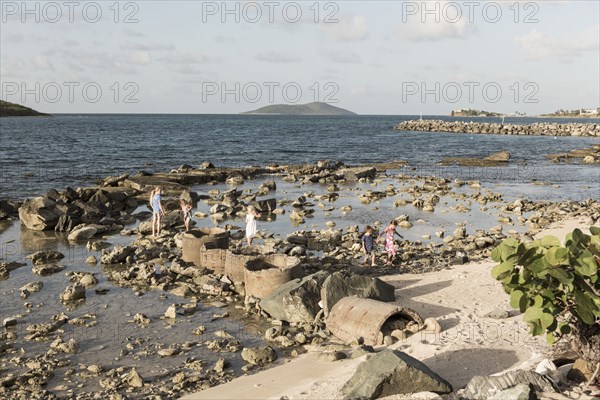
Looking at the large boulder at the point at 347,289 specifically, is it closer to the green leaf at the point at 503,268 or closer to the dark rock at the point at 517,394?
the green leaf at the point at 503,268

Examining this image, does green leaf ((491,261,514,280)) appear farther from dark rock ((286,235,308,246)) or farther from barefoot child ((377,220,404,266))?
A: dark rock ((286,235,308,246))

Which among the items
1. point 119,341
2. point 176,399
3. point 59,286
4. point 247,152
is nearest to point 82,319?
point 119,341

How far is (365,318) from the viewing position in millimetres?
11773

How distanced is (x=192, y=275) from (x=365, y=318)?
6.49 meters

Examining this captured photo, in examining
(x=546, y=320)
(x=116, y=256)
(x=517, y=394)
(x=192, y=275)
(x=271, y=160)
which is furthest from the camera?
(x=271, y=160)

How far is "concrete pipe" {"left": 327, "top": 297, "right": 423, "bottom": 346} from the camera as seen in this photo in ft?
37.8

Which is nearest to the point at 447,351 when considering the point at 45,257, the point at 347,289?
the point at 347,289

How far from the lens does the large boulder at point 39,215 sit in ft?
78.0

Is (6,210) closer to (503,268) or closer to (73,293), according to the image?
(73,293)

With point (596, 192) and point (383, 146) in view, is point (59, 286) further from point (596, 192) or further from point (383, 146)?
point (383, 146)

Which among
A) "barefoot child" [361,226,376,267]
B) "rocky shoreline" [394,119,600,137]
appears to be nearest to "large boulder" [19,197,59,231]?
"barefoot child" [361,226,376,267]

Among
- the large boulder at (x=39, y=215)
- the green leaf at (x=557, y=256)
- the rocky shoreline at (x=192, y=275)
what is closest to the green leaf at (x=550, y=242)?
the green leaf at (x=557, y=256)

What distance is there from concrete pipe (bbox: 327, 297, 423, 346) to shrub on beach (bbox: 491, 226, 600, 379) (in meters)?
4.06

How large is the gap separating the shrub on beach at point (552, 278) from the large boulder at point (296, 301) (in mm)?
5955
